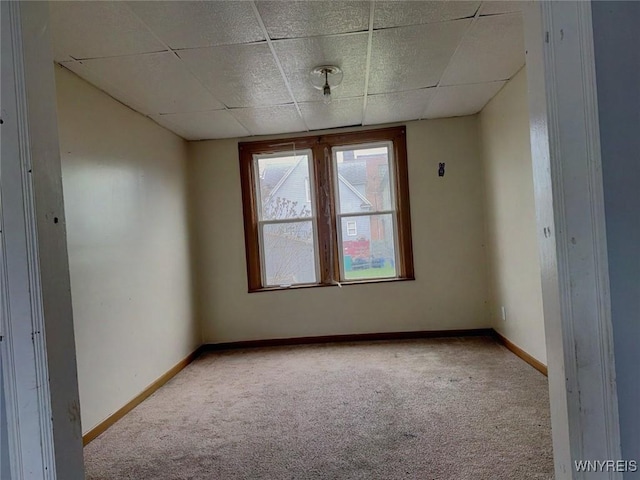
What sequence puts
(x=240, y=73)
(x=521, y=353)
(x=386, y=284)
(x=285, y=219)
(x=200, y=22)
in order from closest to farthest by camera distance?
1. (x=200, y=22)
2. (x=240, y=73)
3. (x=521, y=353)
4. (x=386, y=284)
5. (x=285, y=219)

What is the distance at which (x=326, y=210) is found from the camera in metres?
3.99

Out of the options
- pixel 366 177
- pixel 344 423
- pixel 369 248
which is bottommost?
pixel 344 423

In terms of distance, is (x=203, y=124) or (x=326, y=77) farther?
(x=203, y=124)

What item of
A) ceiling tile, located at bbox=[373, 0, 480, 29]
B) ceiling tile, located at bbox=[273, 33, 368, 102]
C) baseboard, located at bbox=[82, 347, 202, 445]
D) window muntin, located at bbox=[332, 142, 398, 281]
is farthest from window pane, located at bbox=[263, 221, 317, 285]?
ceiling tile, located at bbox=[373, 0, 480, 29]

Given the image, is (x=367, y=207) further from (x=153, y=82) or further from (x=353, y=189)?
(x=153, y=82)

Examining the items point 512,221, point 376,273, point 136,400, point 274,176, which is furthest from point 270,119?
point 136,400

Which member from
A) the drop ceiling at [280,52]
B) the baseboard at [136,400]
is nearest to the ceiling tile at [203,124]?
the drop ceiling at [280,52]

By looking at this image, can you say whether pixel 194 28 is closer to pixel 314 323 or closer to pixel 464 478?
pixel 464 478

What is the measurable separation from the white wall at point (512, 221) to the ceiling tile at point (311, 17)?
1.47 metres

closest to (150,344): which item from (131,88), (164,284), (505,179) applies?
(164,284)

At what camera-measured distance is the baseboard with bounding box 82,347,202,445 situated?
7.27 feet

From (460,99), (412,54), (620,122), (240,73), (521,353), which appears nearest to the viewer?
(620,122)

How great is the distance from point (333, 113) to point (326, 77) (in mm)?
880

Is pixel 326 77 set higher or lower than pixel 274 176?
higher
